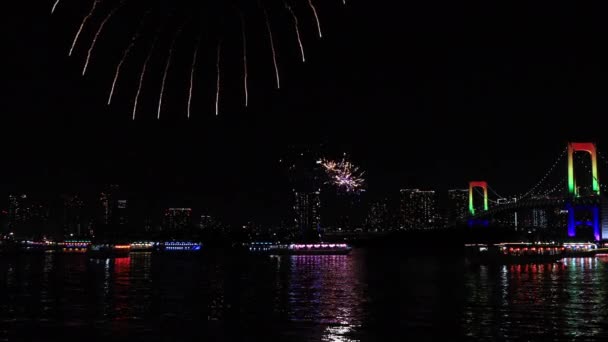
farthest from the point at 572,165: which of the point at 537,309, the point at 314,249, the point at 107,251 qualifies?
the point at 537,309

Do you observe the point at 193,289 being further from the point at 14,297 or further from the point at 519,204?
the point at 519,204

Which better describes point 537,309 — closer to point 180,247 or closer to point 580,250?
point 580,250

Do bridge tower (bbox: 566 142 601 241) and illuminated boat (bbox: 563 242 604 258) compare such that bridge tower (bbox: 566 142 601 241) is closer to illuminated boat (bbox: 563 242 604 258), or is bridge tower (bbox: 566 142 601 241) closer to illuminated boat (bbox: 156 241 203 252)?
illuminated boat (bbox: 563 242 604 258)

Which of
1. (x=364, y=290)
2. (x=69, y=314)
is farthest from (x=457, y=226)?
(x=69, y=314)

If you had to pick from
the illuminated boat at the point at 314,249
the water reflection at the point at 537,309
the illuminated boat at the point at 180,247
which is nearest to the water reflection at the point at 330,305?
the water reflection at the point at 537,309

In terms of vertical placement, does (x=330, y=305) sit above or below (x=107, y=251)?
below

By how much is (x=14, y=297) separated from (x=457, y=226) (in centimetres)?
9196

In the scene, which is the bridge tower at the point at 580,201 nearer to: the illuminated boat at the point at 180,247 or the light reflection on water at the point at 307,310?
the light reflection on water at the point at 307,310

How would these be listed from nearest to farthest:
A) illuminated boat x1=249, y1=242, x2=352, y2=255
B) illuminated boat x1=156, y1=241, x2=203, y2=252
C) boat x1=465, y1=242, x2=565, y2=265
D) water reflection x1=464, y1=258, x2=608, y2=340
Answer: water reflection x1=464, y1=258, x2=608, y2=340 < boat x1=465, y1=242, x2=565, y2=265 < illuminated boat x1=249, y1=242, x2=352, y2=255 < illuminated boat x1=156, y1=241, x2=203, y2=252

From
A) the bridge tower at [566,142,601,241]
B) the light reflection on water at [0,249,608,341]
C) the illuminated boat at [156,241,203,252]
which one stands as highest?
the bridge tower at [566,142,601,241]

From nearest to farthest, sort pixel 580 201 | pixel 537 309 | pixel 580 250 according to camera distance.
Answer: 1. pixel 537 309
2. pixel 580 250
3. pixel 580 201

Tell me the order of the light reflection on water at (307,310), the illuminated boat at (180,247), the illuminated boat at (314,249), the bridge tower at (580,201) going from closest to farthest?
the light reflection on water at (307,310) < the bridge tower at (580,201) < the illuminated boat at (314,249) < the illuminated boat at (180,247)

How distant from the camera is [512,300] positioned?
89.1 feet

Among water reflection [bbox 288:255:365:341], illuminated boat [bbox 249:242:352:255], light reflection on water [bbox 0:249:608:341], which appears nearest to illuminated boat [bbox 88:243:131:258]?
illuminated boat [bbox 249:242:352:255]
